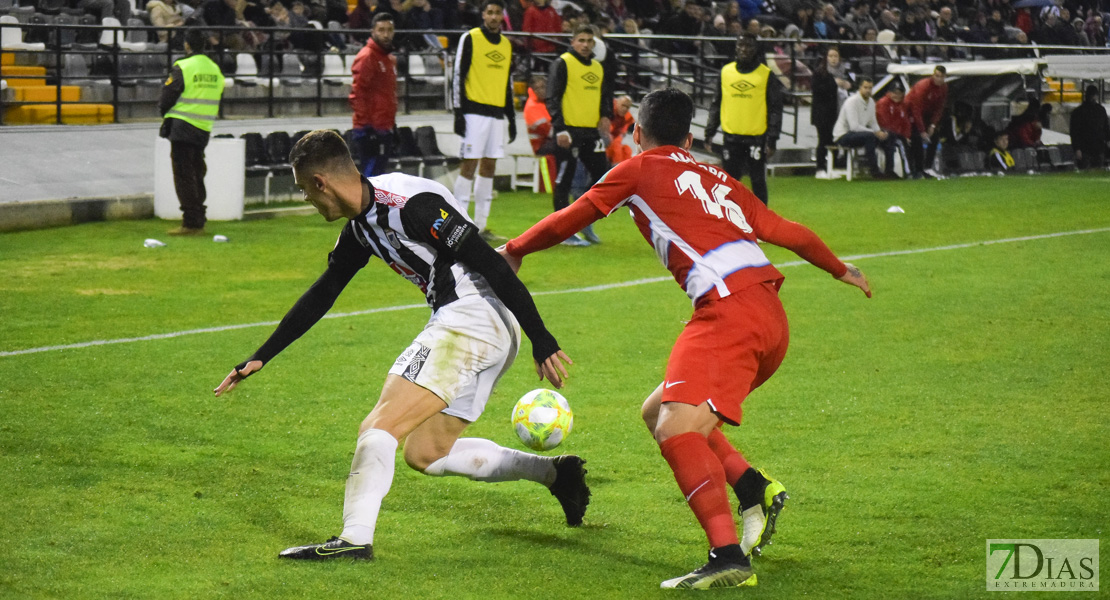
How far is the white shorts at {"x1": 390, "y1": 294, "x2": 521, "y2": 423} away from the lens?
4.53 meters

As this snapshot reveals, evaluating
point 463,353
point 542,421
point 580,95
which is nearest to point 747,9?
point 580,95

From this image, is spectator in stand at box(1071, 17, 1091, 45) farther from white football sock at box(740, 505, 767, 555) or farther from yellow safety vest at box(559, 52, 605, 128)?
white football sock at box(740, 505, 767, 555)

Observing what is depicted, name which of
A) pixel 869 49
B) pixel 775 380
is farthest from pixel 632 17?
pixel 775 380

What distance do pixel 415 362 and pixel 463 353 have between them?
0.57 ft

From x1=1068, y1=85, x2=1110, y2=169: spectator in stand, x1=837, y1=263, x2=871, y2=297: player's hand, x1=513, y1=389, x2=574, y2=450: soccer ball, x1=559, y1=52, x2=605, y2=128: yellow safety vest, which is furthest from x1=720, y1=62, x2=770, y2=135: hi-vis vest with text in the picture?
x1=1068, y1=85, x2=1110, y2=169: spectator in stand

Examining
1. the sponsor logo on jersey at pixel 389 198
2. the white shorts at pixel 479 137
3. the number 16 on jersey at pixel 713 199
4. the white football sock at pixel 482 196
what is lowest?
the white football sock at pixel 482 196

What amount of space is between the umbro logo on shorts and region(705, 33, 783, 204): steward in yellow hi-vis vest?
10.1 m

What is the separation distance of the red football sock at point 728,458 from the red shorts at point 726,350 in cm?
34

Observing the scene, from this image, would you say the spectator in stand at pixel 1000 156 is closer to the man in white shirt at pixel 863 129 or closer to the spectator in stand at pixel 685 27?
the man in white shirt at pixel 863 129

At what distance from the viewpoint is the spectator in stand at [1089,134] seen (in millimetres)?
24250

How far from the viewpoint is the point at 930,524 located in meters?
4.95

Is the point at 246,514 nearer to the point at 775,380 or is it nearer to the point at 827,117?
the point at 775,380

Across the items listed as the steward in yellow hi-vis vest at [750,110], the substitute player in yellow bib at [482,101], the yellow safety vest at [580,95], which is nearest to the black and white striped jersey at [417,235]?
the substitute player in yellow bib at [482,101]

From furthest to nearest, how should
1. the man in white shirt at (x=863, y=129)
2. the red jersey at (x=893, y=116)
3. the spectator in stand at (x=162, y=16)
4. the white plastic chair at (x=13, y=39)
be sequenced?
the red jersey at (x=893, y=116)
the man in white shirt at (x=863, y=129)
the spectator in stand at (x=162, y=16)
the white plastic chair at (x=13, y=39)
